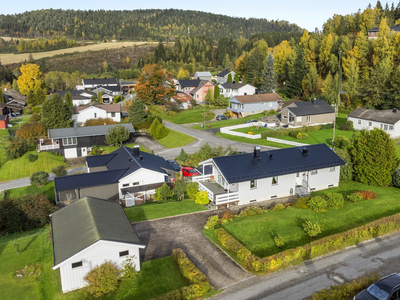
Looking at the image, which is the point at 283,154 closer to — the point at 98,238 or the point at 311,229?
the point at 311,229

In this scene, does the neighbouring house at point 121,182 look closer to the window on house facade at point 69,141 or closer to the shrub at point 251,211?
the shrub at point 251,211

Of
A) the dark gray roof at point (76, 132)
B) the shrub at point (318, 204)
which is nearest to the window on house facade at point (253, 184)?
the shrub at point (318, 204)

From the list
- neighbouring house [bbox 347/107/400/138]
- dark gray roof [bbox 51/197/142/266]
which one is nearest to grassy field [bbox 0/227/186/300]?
dark gray roof [bbox 51/197/142/266]

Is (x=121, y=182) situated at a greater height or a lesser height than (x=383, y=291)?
lesser

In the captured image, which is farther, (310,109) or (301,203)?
(310,109)

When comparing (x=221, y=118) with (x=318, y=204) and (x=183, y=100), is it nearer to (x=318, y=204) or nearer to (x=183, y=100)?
(x=183, y=100)

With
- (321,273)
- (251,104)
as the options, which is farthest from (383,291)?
(251,104)
